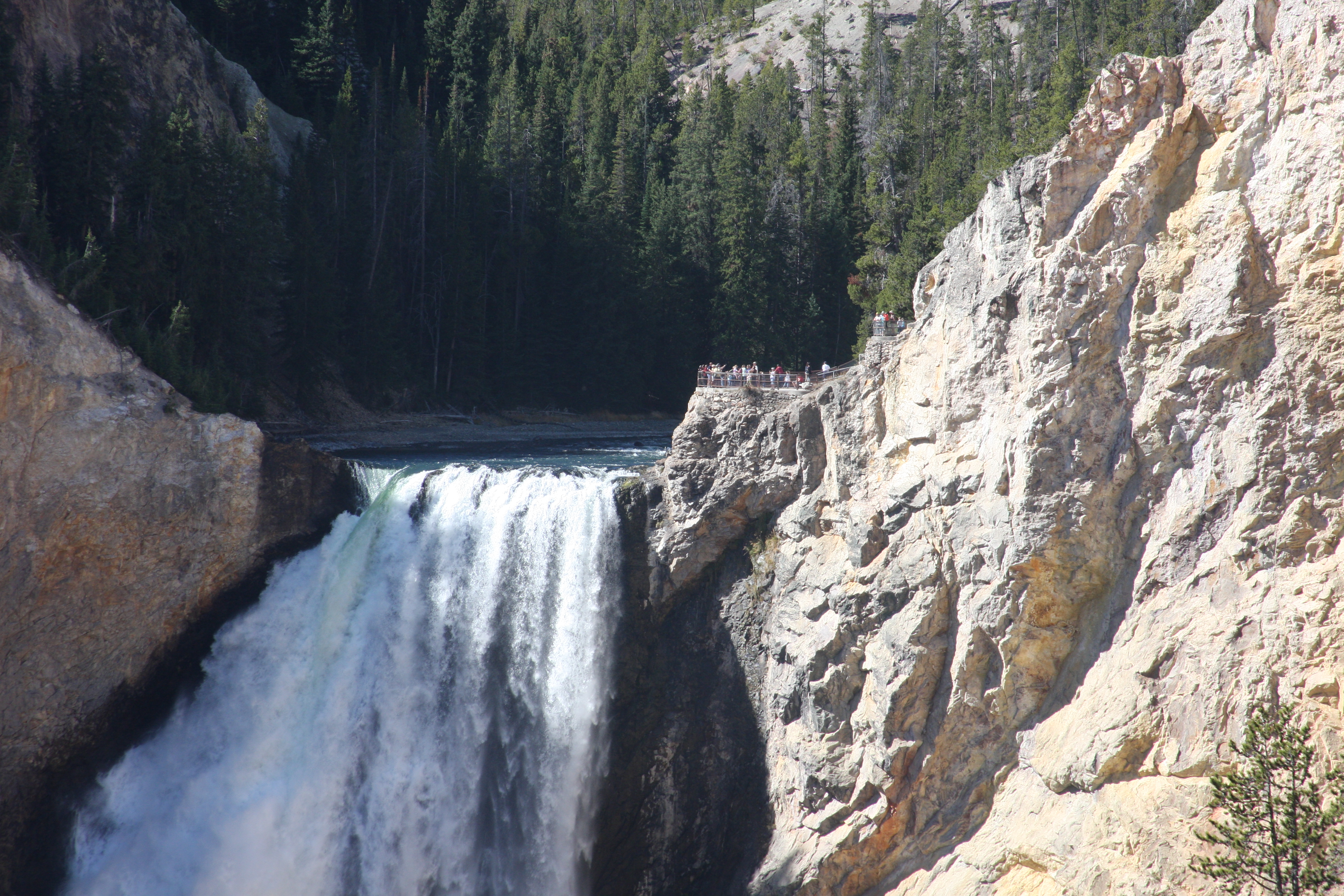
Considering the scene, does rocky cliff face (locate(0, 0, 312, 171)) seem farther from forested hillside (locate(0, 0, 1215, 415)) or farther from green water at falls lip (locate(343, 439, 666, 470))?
green water at falls lip (locate(343, 439, 666, 470))

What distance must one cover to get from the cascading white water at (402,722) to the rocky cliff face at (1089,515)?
453cm

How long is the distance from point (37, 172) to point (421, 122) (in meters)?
28.5

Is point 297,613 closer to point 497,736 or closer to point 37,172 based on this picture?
point 497,736

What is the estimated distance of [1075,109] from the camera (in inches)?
1960

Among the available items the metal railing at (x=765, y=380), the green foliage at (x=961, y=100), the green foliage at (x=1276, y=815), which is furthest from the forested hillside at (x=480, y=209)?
the green foliage at (x=1276, y=815)

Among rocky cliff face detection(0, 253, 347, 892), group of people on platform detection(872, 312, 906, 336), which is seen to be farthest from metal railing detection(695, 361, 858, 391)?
rocky cliff face detection(0, 253, 347, 892)

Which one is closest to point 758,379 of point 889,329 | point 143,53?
point 889,329

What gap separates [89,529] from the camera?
23.9m

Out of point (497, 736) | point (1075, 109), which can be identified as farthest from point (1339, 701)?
point (1075, 109)

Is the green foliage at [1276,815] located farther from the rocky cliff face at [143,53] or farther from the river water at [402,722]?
the rocky cliff face at [143,53]

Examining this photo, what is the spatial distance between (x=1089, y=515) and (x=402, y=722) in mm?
17894

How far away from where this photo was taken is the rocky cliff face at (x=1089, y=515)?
15.3 m

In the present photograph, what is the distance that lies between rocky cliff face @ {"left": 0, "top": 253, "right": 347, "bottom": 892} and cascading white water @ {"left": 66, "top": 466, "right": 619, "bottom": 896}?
152 centimetres

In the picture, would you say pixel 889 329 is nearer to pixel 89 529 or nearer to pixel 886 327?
pixel 886 327
